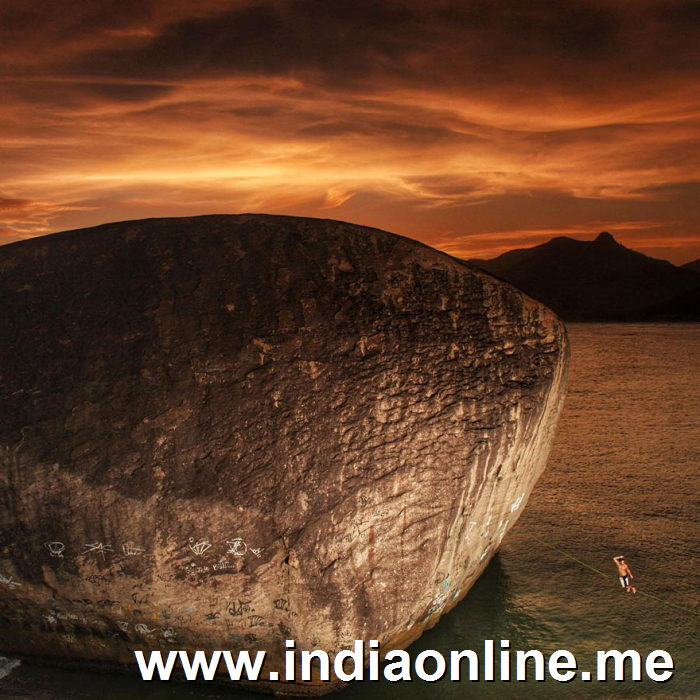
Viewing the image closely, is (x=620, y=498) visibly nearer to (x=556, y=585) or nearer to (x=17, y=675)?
(x=556, y=585)

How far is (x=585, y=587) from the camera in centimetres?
356

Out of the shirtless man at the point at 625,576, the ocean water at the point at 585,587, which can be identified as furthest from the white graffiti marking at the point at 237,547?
the shirtless man at the point at 625,576

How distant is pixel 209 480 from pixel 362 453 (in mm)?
571

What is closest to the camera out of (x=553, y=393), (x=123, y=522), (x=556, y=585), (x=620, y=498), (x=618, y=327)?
(x=123, y=522)

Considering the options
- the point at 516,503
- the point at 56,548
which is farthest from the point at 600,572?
the point at 56,548

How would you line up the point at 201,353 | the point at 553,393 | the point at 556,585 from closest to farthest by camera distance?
the point at 201,353, the point at 553,393, the point at 556,585

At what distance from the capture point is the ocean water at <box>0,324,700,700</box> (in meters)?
2.81

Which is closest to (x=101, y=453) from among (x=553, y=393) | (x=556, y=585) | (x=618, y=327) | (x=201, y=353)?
(x=201, y=353)

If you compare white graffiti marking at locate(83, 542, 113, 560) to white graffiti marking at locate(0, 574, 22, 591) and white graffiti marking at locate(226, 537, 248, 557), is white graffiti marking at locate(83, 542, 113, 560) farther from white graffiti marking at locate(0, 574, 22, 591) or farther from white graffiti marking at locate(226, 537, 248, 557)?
white graffiti marking at locate(226, 537, 248, 557)

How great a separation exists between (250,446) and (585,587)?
1884mm

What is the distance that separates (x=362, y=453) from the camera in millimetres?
2762

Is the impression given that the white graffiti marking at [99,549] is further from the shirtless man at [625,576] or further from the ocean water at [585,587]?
the shirtless man at [625,576]

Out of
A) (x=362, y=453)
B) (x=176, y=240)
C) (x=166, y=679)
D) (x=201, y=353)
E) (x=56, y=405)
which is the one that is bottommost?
(x=166, y=679)

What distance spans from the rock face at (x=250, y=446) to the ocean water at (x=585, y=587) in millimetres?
170
